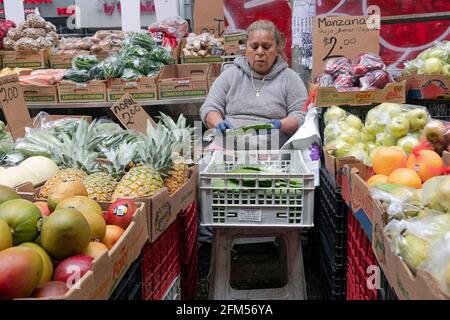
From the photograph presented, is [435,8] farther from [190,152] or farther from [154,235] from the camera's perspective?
[154,235]

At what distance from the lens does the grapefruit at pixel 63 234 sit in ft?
4.67

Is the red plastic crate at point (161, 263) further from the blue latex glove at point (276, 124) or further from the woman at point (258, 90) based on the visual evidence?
the woman at point (258, 90)

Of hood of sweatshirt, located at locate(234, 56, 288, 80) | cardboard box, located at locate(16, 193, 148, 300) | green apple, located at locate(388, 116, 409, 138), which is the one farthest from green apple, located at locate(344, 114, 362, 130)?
cardboard box, located at locate(16, 193, 148, 300)

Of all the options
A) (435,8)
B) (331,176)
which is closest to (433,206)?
(331,176)

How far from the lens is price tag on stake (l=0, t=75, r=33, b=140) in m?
3.28

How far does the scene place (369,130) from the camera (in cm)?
274

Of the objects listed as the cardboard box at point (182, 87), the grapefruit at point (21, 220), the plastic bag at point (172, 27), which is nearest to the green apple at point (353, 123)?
the grapefruit at point (21, 220)

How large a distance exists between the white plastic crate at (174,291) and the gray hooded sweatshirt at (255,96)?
153 cm

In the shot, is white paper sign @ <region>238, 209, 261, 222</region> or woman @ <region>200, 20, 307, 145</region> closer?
white paper sign @ <region>238, 209, 261, 222</region>

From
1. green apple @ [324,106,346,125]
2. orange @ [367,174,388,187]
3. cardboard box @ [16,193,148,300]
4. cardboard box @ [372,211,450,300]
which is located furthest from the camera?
green apple @ [324,106,346,125]

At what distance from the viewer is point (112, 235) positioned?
1.72 m

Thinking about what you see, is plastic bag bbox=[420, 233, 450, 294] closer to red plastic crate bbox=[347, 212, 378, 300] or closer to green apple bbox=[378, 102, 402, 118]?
red plastic crate bbox=[347, 212, 378, 300]

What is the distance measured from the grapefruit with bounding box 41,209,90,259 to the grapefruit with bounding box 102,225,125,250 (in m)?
0.23
